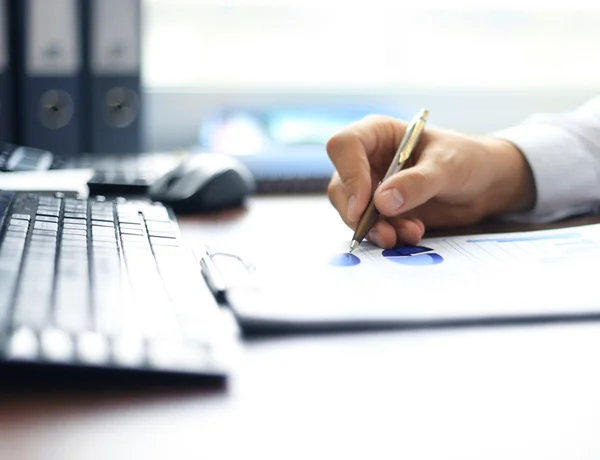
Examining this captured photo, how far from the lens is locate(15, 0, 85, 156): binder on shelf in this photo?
46.3 inches

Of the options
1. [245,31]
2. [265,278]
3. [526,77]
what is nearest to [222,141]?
[245,31]

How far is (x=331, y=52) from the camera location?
1.66 metres

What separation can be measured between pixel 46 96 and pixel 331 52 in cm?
65

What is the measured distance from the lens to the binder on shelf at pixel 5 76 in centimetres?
116

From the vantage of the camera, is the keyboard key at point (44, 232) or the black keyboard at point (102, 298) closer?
the black keyboard at point (102, 298)

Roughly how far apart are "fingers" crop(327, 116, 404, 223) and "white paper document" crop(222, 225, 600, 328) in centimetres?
4

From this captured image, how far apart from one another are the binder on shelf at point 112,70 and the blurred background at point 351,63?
23 centimetres

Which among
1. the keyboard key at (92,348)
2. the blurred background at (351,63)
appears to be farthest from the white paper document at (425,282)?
the blurred background at (351,63)

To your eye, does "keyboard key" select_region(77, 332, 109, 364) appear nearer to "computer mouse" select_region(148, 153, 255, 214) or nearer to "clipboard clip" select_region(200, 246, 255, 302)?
"clipboard clip" select_region(200, 246, 255, 302)

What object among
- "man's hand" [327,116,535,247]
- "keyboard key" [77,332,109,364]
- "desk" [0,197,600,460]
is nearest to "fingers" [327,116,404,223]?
"man's hand" [327,116,535,247]

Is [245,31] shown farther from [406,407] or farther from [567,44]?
[406,407]

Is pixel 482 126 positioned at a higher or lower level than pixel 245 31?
lower

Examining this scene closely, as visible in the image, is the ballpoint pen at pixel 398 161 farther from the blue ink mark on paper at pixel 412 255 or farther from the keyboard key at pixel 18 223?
the keyboard key at pixel 18 223

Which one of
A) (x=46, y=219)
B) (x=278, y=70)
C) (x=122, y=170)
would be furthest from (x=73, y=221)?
(x=278, y=70)
